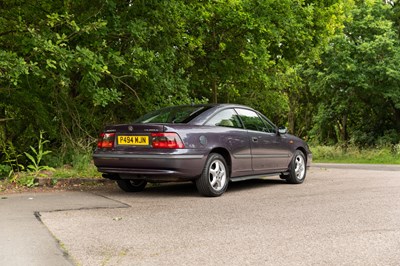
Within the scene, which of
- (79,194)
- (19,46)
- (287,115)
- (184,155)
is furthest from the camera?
(287,115)

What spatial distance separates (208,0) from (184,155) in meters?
7.25

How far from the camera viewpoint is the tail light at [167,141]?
25.1 ft

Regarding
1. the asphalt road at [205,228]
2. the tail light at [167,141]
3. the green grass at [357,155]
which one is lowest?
the green grass at [357,155]

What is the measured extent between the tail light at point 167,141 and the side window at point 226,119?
790 mm

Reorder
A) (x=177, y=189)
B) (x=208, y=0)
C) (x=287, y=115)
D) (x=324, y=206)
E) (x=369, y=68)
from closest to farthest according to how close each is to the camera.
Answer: (x=324, y=206) < (x=177, y=189) < (x=208, y=0) < (x=369, y=68) < (x=287, y=115)

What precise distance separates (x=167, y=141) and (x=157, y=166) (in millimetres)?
417

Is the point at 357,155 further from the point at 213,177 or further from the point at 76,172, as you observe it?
the point at 213,177

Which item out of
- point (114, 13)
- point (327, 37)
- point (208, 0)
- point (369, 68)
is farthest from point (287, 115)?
point (114, 13)

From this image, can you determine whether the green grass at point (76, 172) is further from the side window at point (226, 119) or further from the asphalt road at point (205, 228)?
the side window at point (226, 119)

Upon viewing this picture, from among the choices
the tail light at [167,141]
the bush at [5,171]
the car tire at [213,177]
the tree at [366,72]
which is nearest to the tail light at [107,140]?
the tail light at [167,141]

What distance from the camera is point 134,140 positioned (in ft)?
25.9

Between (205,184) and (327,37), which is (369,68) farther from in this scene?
(205,184)

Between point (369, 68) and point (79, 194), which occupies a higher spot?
point (369, 68)

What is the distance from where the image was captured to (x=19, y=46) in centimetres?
1042
